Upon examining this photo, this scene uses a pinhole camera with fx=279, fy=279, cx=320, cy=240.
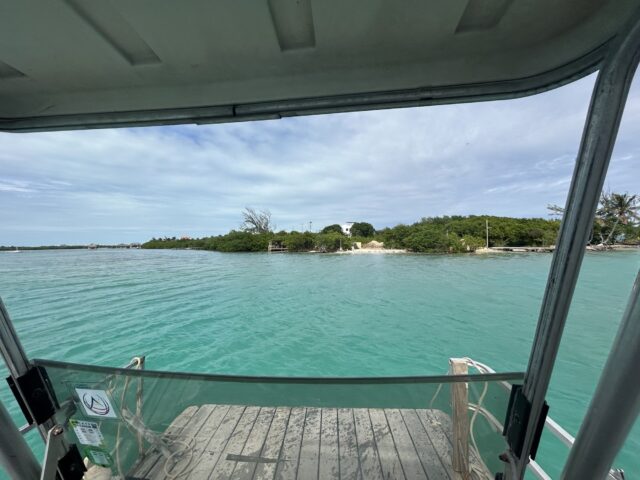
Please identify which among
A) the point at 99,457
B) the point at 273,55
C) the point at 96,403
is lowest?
the point at 99,457

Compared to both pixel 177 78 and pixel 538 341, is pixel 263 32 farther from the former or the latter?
pixel 538 341

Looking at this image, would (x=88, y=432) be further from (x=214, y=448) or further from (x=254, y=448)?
(x=254, y=448)

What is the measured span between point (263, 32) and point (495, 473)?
1.34 m

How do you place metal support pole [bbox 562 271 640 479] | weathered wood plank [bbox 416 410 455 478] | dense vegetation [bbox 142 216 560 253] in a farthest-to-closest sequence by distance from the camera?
dense vegetation [bbox 142 216 560 253], weathered wood plank [bbox 416 410 455 478], metal support pole [bbox 562 271 640 479]

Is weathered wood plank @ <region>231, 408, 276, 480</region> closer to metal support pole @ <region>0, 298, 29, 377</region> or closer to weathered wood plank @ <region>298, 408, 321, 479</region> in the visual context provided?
weathered wood plank @ <region>298, 408, 321, 479</region>

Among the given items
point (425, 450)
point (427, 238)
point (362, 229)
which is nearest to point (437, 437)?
point (425, 450)

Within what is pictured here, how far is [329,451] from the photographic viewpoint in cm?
95

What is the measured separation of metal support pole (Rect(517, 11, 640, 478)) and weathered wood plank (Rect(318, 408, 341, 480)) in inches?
20.5

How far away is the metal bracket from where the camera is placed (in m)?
0.91

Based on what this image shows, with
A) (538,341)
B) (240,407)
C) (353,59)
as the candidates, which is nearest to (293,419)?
(240,407)

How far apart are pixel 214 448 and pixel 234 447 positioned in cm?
7

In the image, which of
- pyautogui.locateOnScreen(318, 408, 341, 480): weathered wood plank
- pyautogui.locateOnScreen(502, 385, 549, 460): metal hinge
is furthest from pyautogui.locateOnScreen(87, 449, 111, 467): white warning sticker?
pyautogui.locateOnScreen(502, 385, 549, 460): metal hinge

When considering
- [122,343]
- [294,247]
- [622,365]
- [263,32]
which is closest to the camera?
[622,365]

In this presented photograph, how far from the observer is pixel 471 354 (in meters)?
6.07
